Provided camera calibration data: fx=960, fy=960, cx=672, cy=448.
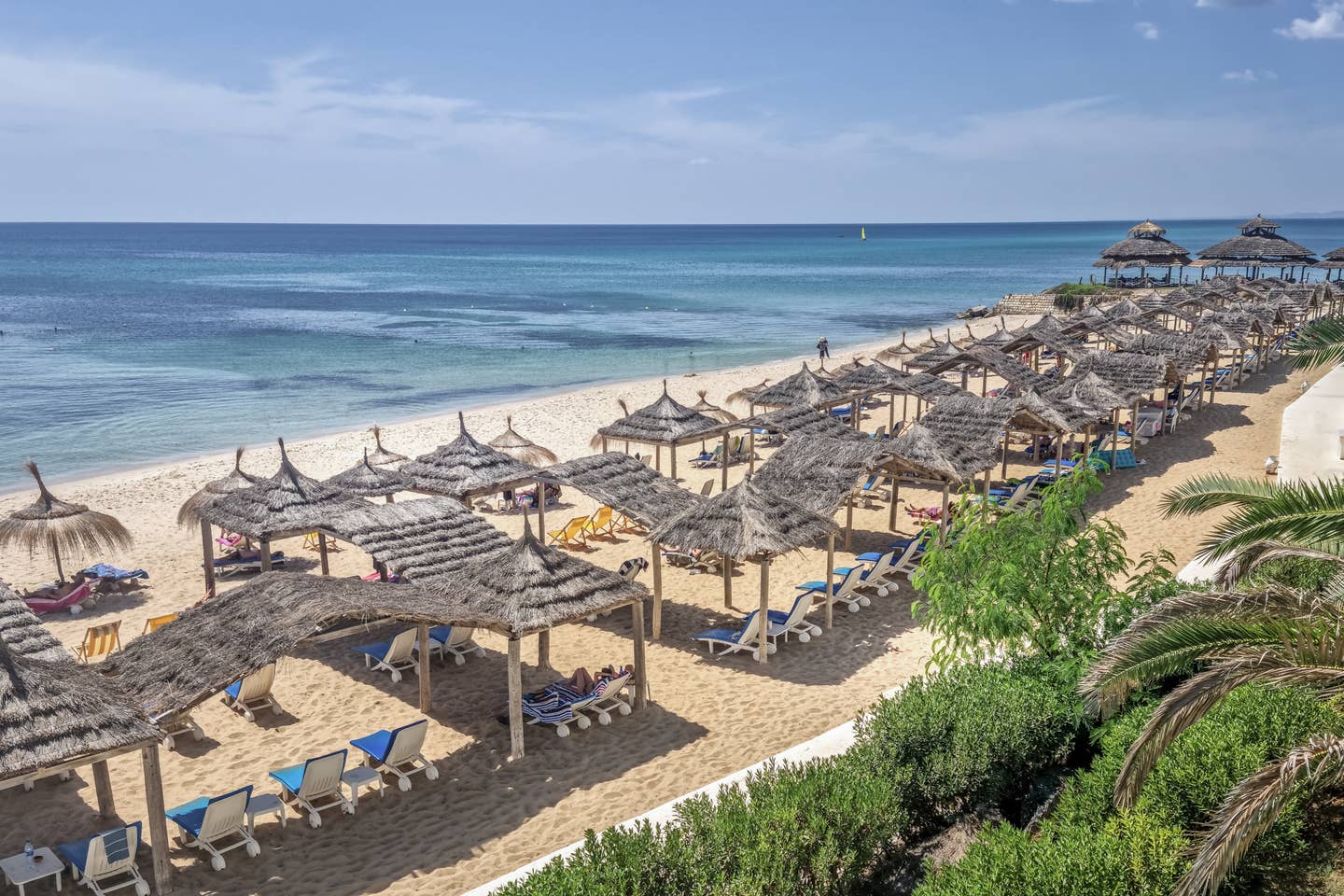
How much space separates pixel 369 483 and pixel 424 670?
5560mm

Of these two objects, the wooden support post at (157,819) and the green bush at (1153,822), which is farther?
the wooden support post at (157,819)

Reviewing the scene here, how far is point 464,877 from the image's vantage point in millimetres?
7523

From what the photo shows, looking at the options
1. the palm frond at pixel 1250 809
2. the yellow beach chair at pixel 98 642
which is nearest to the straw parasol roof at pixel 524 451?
the yellow beach chair at pixel 98 642

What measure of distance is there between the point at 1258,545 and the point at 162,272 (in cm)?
11109

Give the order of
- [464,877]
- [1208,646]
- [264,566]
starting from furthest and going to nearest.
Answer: [264,566], [464,877], [1208,646]

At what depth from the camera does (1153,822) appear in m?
5.41

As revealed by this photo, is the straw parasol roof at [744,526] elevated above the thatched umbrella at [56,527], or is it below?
above

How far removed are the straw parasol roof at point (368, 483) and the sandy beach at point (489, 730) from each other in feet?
4.31

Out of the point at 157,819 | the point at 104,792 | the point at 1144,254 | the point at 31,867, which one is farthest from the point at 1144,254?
the point at 31,867

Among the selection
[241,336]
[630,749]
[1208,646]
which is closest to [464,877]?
[630,749]

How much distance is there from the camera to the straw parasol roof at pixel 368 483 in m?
14.8

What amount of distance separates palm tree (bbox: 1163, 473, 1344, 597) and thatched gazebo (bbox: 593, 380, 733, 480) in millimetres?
10579

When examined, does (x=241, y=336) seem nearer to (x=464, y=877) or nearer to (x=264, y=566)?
(x=264, y=566)

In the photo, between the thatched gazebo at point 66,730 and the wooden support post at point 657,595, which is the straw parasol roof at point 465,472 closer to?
the wooden support post at point 657,595
